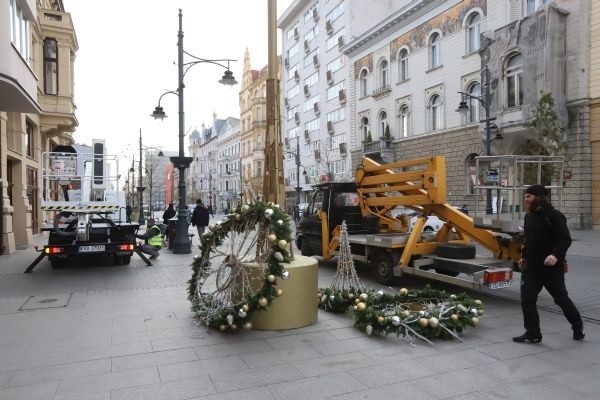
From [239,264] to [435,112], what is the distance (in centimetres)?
2694

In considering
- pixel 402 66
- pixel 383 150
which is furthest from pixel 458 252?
pixel 402 66

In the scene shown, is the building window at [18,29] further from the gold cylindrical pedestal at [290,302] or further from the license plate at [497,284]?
the license plate at [497,284]

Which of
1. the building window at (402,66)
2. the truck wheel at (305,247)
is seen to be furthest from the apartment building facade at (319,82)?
the truck wheel at (305,247)

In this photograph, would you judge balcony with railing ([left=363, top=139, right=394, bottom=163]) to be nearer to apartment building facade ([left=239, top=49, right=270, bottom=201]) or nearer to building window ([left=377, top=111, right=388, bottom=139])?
building window ([left=377, top=111, right=388, bottom=139])

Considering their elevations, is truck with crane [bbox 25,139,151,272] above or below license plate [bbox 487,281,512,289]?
above

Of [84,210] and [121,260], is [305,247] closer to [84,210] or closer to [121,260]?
[121,260]

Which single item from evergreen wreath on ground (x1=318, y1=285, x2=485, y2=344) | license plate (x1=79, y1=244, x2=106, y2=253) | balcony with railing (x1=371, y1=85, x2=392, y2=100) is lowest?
evergreen wreath on ground (x1=318, y1=285, x2=485, y2=344)

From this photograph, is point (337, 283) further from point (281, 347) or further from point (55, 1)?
point (55, 1)

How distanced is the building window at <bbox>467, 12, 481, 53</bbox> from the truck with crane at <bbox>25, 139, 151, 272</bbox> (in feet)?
71.7

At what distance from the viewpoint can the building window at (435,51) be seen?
29359 mm

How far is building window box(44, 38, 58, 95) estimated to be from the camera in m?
19.3

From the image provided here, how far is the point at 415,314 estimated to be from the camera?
5.36m

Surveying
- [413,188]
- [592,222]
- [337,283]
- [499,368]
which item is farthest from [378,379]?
[592,222]

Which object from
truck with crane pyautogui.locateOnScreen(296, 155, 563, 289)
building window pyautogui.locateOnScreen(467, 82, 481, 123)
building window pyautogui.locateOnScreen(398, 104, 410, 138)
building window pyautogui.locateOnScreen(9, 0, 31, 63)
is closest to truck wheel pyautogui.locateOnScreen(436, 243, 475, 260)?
truck with crane pyautogui.locateOnScreen(296, 155, 563, 289)
